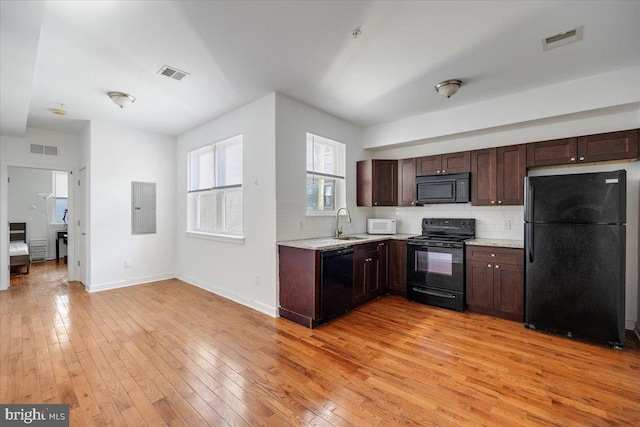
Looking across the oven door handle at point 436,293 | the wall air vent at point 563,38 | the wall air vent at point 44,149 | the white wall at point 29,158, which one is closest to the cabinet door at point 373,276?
the oven door handle at point 436,293

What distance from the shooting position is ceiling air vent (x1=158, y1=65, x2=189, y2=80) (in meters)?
2.95

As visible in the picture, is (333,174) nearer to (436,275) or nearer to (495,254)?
(436,275)

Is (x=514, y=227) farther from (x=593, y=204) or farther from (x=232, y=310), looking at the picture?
(x=232, y=310)

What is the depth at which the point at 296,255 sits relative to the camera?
11.1 feet

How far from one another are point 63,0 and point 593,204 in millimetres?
4832

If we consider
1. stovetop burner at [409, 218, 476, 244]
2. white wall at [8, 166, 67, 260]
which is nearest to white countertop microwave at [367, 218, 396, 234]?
stovetop burner at [409, 218, 476, 244]

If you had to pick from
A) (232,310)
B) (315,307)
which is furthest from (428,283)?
(232,310)

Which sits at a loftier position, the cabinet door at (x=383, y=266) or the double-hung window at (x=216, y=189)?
the double-hung window at (x=216, y=189)

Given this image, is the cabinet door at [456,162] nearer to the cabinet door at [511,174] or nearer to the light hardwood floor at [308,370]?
the cabinet door at [511,174]

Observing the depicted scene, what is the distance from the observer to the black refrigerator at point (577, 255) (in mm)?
2748

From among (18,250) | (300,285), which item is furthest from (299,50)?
(18,250)

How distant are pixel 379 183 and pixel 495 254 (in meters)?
1.97

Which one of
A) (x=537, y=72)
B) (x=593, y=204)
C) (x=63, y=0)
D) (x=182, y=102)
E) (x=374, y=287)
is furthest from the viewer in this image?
(x=374, y=287)

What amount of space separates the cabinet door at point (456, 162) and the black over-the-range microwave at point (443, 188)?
0.08m
